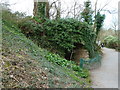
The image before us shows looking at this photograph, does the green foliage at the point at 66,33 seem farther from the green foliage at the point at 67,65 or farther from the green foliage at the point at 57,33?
the green foliage at the point at 67,65

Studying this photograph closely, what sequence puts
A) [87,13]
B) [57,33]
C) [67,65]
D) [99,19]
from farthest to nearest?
[99,19] → [87,13] → [57,33] → [67,65]

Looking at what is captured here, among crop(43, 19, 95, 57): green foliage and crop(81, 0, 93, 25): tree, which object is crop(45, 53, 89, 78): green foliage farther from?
crop(81, 0, 93, 25): tree

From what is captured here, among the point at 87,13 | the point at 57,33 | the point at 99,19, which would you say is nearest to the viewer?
the point at 57,33

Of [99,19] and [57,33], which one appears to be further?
[99,19]

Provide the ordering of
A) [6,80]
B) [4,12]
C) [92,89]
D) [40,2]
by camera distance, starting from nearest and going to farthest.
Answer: [6,80]
[92,89]
[4,12]
[40,2]

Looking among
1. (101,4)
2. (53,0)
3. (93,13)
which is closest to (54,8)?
(53,0)

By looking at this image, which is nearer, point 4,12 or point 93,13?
point 4,12

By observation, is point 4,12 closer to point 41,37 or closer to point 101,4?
point 41,37

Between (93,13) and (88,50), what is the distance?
29.5 ft

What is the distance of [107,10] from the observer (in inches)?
755

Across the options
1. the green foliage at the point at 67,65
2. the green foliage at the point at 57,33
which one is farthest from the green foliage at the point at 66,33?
the green foliage at the point at 67,65

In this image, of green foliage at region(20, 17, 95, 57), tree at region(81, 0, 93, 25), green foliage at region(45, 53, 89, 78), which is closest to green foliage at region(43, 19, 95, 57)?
green foliage at region(20, 17, 95, 57)

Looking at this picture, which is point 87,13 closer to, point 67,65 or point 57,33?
point 57,33

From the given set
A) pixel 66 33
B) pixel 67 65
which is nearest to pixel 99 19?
pixel 66 33
